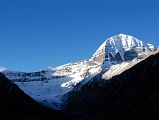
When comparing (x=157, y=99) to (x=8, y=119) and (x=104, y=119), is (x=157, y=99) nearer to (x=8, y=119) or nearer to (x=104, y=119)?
(x=104, y=119)

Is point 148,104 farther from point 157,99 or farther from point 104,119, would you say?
point 104,119

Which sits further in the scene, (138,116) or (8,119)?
(8,119)

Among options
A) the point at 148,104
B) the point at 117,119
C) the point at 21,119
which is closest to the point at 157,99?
the point at 148,104

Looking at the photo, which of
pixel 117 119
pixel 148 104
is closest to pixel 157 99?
pixel 148 104

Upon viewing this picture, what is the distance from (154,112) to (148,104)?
2920 centimetres

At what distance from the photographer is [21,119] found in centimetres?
19412

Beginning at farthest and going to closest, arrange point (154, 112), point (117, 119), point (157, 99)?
point (157, 99), point (117, 119), point (154, 112)

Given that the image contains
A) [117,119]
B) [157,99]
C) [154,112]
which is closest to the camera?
[154,112]

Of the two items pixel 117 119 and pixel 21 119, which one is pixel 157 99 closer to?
pixel 117 119

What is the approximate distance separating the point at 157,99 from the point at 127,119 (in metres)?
26.7

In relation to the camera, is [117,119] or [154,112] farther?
[117,119]

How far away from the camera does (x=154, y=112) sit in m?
162

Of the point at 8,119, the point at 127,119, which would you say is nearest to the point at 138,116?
the point at 127,119

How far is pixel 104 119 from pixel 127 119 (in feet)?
96.1
